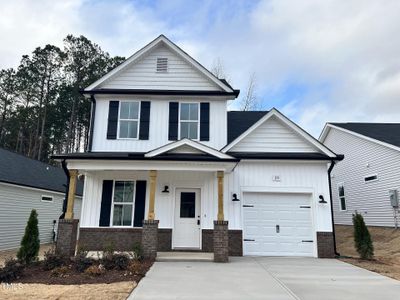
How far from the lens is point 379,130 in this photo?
17609 millimetres

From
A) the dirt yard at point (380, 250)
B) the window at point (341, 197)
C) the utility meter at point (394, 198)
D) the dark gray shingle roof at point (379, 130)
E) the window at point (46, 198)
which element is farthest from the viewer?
the window at point (341, 197)

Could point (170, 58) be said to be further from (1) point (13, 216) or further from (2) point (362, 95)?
(2) point (362, 95)

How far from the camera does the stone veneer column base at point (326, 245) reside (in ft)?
35.9

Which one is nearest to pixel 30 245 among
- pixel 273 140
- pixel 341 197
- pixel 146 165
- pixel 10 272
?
→ pixel 10 272

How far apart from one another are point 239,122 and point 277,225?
16.8 ft

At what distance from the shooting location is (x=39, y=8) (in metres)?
12.6

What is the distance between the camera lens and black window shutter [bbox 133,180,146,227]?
11.1 meters

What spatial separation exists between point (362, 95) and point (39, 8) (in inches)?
976

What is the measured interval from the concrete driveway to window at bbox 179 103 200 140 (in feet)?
17.2

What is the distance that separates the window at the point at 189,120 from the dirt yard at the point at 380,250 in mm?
7257

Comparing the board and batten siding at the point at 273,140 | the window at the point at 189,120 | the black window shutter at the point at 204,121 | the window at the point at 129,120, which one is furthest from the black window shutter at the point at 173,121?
the board and batten siding at the point at 273,140

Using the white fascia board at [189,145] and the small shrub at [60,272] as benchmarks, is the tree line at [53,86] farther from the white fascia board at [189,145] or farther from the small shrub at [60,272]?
the small shrub at [60,272]

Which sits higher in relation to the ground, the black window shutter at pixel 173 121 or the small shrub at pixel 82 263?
the black window shutter at pixel 173 121

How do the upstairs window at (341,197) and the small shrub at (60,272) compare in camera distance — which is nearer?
the small shrub at (60,272)
